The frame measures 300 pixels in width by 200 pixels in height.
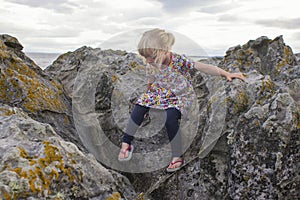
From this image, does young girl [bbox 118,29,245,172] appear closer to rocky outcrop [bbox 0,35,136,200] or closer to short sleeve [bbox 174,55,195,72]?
short sleeve [bbox 174,55,195,72]

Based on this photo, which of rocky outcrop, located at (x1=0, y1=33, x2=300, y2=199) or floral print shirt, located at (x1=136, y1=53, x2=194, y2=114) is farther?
floral print shirt, located at (x1=136, y1=53, x2=194, y2=114)

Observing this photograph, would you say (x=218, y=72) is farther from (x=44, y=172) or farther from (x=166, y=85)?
(x=44, y=172)

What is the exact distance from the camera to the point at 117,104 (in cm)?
762

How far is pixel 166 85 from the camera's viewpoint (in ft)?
23.5

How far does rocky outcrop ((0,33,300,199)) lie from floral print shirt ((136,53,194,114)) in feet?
1.35

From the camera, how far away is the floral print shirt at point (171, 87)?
22.5ft

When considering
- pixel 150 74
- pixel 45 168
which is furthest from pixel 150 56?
pixel 45 168

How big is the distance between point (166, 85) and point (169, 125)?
1043 millimetres

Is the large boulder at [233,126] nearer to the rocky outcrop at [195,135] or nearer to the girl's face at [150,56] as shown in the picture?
the rocky outcrop at [195,135]

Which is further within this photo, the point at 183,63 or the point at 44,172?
the point at 183,63

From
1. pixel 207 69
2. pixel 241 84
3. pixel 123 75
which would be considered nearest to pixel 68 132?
pixel 123 75

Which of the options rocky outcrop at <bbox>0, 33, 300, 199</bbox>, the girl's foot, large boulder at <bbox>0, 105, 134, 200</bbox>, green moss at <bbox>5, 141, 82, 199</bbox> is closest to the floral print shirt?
rocky outcrop at <bbox>0, 33, 300, 199</bbox>

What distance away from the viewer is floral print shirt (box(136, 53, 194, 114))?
22.5ft

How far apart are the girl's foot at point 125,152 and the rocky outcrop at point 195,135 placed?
0.66 feet
